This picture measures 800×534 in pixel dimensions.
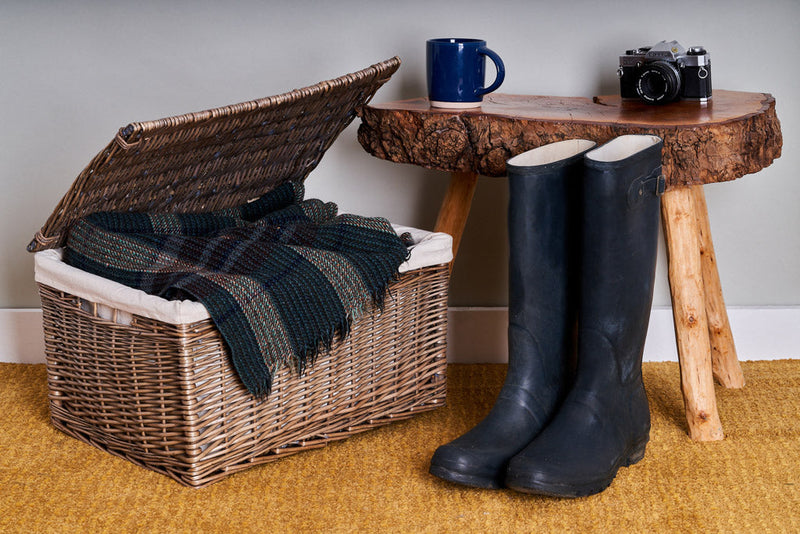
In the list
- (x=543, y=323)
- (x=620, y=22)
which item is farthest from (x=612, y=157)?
(x=620, y=22)

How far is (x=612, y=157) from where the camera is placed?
45.4 inches

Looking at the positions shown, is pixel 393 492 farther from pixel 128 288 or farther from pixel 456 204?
pixel 456 204

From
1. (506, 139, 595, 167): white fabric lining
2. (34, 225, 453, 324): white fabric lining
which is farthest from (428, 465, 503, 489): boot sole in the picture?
(506, 139, 595, 167): white fabric lining

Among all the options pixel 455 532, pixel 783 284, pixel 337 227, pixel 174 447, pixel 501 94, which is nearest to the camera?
pixel 455 532

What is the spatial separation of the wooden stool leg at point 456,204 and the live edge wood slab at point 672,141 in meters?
0.14

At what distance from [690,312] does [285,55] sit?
33.9 inches

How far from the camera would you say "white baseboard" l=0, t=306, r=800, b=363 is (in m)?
1.69

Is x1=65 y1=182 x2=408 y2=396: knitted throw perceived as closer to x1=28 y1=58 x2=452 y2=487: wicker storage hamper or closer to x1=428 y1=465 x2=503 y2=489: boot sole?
x1=28 y1=58 x2=452 y2=487: wicker storage hamper

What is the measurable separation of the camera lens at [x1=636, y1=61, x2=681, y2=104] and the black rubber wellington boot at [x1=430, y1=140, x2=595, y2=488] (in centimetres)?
25

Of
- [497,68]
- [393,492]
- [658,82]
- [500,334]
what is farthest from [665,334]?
[393,492]

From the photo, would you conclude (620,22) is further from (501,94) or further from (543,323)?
(543,323)

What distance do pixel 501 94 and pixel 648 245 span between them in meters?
0.51

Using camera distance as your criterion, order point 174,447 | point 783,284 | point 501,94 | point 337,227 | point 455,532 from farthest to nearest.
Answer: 1. point 783,284
2. point 501,94
3. point 337,227
4. point 174,447
5. point 455,532

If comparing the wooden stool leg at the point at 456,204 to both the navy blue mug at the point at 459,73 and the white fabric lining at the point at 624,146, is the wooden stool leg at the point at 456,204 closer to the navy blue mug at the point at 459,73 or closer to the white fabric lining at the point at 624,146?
the navy blue mug at the point at 459,73
